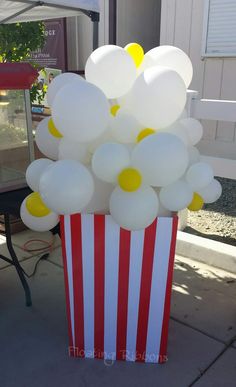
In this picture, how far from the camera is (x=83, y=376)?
2.16 m

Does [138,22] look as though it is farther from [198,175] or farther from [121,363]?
[121,363]

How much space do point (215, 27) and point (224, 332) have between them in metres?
4.34

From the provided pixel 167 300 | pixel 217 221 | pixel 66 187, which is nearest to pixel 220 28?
pixel 217 221

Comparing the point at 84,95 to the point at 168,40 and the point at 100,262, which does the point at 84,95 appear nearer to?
the point at 100,262

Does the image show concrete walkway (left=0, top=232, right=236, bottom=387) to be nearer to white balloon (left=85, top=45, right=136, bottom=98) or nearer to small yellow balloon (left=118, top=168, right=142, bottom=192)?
small yellow balloon (left=118, top=168, right=142, bottom=192)

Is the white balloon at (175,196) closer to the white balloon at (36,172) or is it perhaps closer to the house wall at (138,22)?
the white balloon at (36,172)

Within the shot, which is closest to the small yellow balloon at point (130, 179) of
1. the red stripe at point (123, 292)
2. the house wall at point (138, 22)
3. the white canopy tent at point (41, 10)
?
the red stripe at point (123, 292)

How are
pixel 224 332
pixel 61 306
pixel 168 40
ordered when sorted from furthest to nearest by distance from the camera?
pixel 168 40
pixel 61 306
pixel 224 332

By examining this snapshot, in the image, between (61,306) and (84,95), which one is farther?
(61,306)

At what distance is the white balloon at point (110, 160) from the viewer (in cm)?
167

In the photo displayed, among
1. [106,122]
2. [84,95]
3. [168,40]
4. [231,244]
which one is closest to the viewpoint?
A: [84,95]

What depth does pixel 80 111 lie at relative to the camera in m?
1.63

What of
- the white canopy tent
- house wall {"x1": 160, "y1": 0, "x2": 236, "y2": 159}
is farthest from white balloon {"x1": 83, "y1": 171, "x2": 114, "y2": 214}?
house wall {"x1": 160, "y1": 0, "x2": 236, "y2": 159}

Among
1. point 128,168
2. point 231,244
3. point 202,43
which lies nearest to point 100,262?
point 128,168
